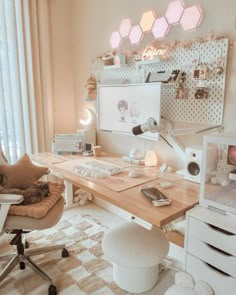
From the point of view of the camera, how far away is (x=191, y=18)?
1.61 meters

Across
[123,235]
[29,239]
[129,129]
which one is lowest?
[29,239]

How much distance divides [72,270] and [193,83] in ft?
5.04

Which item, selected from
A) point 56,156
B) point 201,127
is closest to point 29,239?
point 56,156

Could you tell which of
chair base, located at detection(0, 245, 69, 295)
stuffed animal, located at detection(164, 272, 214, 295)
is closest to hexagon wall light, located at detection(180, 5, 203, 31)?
stuffed animal, located at detection(164, 272, 214, 295)

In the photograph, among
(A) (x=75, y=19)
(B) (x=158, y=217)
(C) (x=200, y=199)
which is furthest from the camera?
(A) (x=75, y=19)

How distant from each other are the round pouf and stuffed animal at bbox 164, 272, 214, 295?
21cm

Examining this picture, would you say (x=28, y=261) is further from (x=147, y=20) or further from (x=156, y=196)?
(x=147, y=20)

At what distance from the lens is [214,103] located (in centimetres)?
158

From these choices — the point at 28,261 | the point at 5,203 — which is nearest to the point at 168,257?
the point at 28,261

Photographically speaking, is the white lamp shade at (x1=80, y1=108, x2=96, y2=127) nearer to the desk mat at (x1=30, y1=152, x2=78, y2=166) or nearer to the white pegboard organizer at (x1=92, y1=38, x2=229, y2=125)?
the desk mat at (x1=30, y1=152, x2=78, y2=166)

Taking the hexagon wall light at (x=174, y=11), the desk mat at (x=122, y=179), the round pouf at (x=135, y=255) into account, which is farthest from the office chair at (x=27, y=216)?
the hexagon wall light at (x=174, y=11)

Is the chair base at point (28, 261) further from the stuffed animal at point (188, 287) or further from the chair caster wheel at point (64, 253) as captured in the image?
the stuffed animal at point (188, 287)

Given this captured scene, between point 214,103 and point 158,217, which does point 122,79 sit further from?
point 158,217

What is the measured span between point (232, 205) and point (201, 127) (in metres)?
0.63
